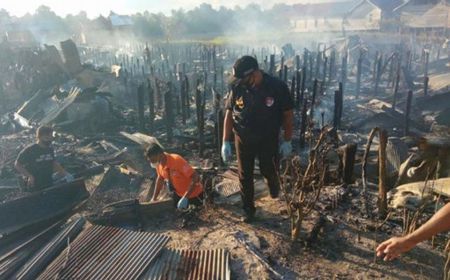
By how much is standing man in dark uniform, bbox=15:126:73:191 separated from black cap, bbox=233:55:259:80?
12.7 feet

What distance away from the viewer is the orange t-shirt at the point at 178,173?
5473 millimetres

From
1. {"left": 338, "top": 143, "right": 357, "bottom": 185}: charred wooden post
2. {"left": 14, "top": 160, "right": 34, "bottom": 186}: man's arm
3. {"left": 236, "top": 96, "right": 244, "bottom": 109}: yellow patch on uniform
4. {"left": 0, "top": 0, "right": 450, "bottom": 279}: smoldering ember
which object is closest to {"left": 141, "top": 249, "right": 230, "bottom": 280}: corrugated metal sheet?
{"left": 0, "top": 0, "right": 450, "bottom": 279}: smoldering ember

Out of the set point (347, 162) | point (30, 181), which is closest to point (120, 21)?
point (30, 181)

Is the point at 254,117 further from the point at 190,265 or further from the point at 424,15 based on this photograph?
the point at 424,15

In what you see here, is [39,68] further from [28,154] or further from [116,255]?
[116,255]

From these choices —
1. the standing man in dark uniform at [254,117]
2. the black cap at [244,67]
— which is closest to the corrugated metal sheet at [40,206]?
the standing man in dark uniform at [254,117]

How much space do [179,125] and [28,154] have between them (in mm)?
8280

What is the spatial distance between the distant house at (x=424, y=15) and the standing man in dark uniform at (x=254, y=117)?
33.8 meters

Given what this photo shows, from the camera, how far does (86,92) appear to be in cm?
1431

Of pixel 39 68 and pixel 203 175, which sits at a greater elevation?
pixel 39 68

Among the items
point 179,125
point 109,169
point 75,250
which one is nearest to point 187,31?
point 179,125

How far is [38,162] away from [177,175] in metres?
2.83

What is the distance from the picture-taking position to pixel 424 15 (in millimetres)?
37562

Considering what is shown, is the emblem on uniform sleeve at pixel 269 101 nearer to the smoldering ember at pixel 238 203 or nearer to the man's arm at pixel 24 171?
the smoldering ember at pixel 238 203
